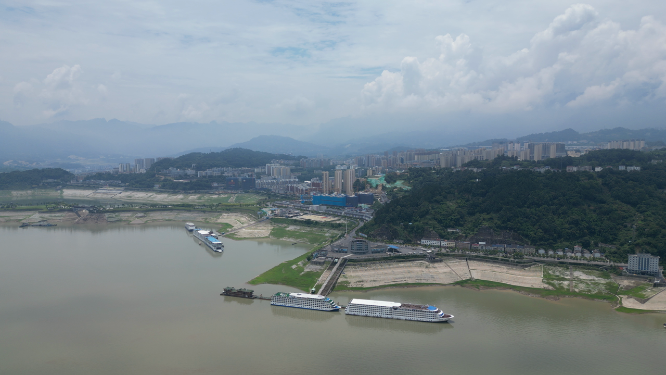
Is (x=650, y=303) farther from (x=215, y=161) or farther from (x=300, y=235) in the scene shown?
(x=215, y=161)

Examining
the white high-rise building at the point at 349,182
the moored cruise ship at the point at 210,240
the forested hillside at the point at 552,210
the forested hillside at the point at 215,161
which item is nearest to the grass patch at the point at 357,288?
the forested hillside at the point at 552,210

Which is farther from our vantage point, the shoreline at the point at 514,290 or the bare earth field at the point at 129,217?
the bare earth field at the point at 129,217

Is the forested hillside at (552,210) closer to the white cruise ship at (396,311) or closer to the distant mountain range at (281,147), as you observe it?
the white cruise ship at (396,311)

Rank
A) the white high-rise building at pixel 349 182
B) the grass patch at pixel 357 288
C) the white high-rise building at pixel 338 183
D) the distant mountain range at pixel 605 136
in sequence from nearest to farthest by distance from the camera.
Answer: the grass patch at pixel 357 288, the white high-rise building at pixel 349 182, the white high-rise building at pixel 338 183, the distant mountain range at pixel 605 136

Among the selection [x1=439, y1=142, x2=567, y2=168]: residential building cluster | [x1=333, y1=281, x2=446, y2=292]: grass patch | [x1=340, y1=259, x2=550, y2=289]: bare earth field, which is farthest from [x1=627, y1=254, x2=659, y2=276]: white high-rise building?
[x1=439, y1=142, x2=567, y2=168]: residential building cluster

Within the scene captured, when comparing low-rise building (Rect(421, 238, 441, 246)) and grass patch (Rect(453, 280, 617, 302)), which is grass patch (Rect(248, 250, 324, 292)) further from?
low-rise building (Rect(421, 238, 441, 246))

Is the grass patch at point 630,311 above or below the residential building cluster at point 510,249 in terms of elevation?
below

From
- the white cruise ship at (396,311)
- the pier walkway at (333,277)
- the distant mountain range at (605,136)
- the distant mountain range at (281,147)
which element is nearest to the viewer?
the white cruise ship at (396,311)
